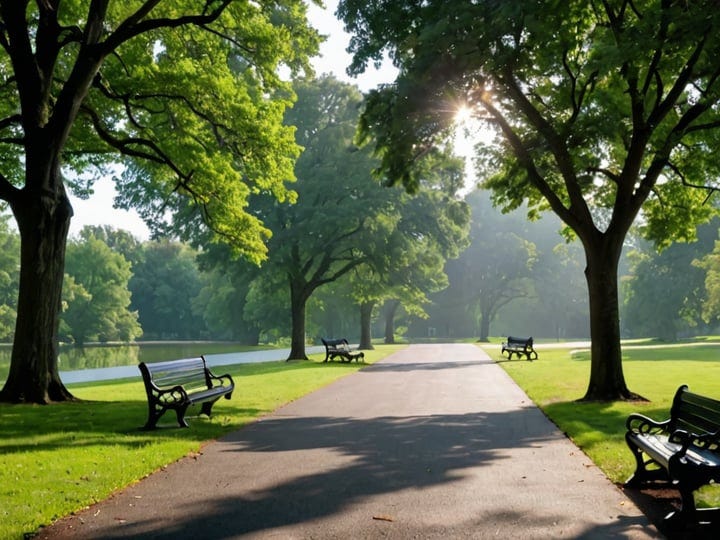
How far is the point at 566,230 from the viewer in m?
21.2

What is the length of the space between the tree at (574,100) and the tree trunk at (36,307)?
23.5 ft

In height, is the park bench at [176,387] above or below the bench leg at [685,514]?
above

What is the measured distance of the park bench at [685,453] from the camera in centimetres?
523

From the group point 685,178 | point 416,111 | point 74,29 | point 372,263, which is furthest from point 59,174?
point 372,263

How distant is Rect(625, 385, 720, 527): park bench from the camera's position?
206 inches

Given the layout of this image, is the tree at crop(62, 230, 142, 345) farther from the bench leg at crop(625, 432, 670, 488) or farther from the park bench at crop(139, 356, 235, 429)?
the bench leg at crop(625, 432, 670, 488)

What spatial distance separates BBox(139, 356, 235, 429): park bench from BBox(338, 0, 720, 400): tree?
619 centimetres

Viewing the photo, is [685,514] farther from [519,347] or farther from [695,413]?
[519,347]

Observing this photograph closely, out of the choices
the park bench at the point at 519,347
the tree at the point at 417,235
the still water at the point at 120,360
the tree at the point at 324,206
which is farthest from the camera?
the tree at the point at 417,235

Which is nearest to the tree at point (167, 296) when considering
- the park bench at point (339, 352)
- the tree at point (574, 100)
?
the park bench at point (339, 352)

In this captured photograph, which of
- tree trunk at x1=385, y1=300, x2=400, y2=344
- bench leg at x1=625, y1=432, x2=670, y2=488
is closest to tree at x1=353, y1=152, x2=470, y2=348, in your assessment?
tree trunk at x1=385, y1=300, x2=400, y2=344

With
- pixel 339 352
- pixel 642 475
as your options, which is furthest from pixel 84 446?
pixel 339 352

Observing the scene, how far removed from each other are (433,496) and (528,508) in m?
0.87

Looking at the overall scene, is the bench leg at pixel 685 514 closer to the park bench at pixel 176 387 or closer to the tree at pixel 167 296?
the park bench at pixel 176 387
